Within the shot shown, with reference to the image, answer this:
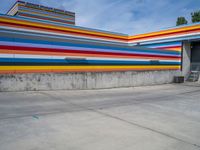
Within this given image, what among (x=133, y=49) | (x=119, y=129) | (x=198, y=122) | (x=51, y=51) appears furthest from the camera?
(x=133, y=49)

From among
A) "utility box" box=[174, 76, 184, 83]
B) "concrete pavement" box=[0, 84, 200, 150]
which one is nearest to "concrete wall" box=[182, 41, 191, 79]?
"utility box" box=[174, 76, 184, 83]

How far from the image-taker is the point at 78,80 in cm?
1106

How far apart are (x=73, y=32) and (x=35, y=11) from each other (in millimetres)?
5633

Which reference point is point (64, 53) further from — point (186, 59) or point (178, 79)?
point (186, 59)

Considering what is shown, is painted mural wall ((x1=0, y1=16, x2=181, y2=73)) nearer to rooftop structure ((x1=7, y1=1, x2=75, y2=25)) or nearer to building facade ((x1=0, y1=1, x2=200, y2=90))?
building facade ((x1=0, y1=1, x2=200, y2=90))

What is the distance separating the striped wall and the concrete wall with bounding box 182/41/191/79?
0.53 m

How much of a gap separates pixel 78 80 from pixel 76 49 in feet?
6.27

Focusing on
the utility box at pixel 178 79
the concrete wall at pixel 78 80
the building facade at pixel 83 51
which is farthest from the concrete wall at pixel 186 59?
the concrete wall at pixel 78 80

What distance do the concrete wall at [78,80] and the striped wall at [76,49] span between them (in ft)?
1.08

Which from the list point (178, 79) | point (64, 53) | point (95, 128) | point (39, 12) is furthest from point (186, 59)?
point (95, 128)

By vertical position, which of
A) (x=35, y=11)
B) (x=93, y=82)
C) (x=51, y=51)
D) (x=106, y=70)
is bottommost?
(x=93, y=82)

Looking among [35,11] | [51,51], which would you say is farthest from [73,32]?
[51,51]

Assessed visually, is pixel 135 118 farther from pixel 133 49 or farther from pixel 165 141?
pixel 133 49

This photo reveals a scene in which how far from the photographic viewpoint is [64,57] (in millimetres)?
10617
